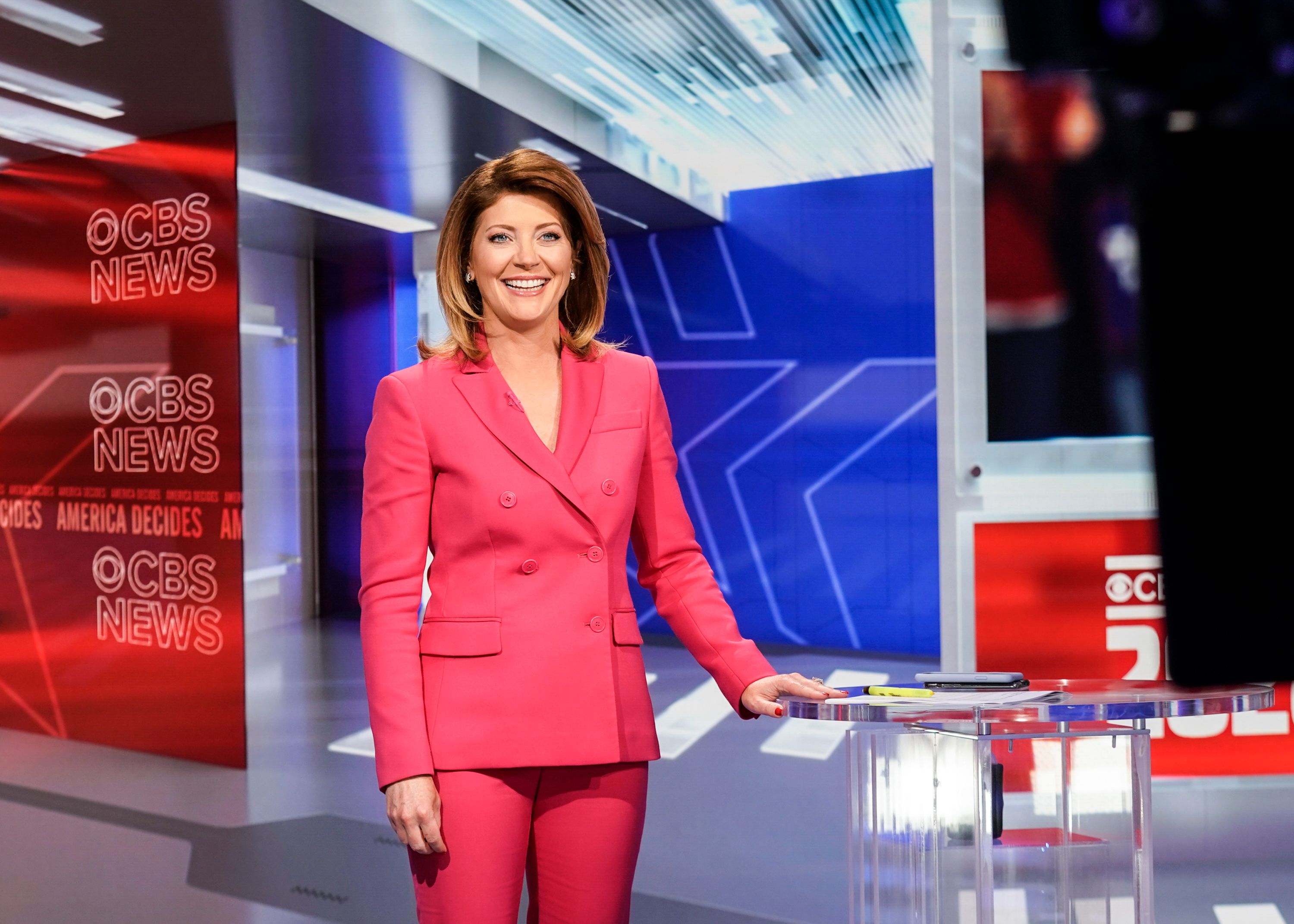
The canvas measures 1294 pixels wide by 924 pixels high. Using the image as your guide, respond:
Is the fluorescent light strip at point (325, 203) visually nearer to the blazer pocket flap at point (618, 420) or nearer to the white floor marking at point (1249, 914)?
the blazer pocket flap at point (618, 420)

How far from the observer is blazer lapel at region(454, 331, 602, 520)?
139 cm

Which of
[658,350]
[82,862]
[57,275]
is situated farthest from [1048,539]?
[658,350]

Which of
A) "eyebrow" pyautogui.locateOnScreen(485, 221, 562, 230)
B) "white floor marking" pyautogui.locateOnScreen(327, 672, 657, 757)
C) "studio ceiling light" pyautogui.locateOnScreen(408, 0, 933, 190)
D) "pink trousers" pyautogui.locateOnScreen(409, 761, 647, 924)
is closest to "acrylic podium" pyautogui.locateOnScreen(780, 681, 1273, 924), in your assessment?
"pink trousers" pyautogui.locateOnScreen(409, 761, 647, 924)

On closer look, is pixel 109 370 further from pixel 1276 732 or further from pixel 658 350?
pixel 1276 732

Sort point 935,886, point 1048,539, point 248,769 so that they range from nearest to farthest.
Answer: point 935,886 → point 1048,539 → point 248,769

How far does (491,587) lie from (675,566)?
1.00ft

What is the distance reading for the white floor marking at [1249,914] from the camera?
2.55 meters

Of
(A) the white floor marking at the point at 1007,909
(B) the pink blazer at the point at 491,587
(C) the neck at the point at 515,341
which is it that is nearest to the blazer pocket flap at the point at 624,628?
(B) the pink blazer at the point at 491,587

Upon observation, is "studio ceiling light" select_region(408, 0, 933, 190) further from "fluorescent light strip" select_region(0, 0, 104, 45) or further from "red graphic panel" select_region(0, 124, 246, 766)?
"red graphic panel" select_region(0, 124, 246, 766)

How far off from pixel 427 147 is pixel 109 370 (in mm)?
1715

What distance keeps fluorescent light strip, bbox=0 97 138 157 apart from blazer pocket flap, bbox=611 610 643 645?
377cm

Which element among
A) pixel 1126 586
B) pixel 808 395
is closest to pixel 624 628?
pixel 1126 586

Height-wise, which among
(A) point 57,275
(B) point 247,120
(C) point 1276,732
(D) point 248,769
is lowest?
(D) point 248,769

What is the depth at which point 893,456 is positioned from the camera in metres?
6.33
